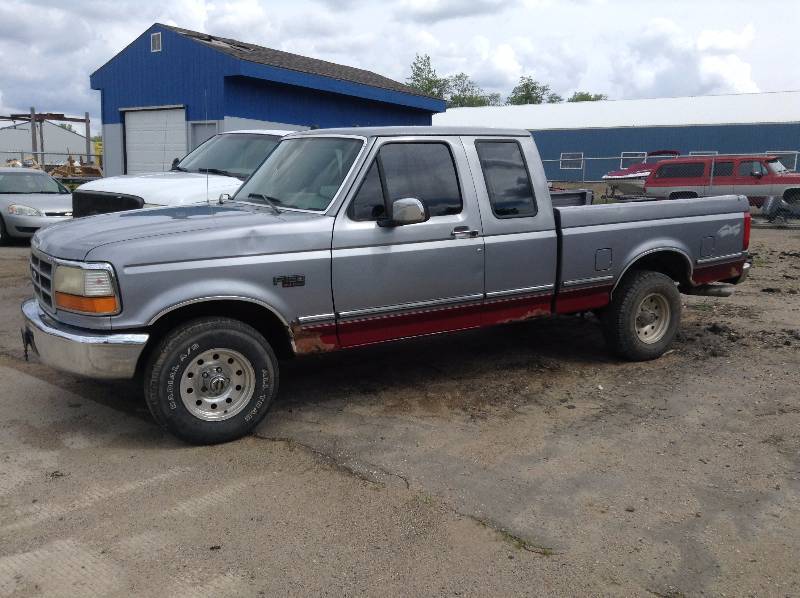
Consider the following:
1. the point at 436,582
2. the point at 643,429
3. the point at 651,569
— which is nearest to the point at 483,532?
the point at 436,582

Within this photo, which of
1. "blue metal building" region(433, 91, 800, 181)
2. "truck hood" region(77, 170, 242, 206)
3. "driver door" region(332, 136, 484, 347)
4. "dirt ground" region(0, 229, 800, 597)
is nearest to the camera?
"dirt ground" region(0, 229, 800, 597)

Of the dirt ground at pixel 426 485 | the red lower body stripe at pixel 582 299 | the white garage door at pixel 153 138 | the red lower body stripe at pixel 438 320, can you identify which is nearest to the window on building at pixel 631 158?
the white garage door at pixel 153 138

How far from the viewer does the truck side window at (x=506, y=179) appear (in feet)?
19.3

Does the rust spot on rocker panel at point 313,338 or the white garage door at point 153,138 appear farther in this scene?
the white garage door at point 153,138

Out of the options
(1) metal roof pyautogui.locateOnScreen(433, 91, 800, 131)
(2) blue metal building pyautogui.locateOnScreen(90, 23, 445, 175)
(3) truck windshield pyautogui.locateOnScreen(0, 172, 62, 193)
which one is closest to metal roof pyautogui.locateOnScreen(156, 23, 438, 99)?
(2) blue metal building pyautogui.locateOnScreen(90, 23, 445, 175)

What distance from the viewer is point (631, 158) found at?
36.2m

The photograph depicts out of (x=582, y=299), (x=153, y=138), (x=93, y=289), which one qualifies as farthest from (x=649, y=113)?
(x=93, y=289)

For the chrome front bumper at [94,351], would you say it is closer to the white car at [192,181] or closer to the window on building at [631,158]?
the white car at [192,181]

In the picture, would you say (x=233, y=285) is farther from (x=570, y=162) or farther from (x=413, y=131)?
(x=570, y=162)

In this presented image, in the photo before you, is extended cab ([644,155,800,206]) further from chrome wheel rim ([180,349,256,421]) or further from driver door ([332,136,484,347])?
chrome wheel rim ([180,349,256,421])

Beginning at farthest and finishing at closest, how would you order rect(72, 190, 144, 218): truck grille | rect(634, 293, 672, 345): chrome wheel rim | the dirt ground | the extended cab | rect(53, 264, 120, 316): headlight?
the extended cab, rect(72, 190, 144, 218): truck grille, rect(634, 293, 672, 345): chrome wheel rim, rect(53, 264, 120, 316): headlight, the dirt ground

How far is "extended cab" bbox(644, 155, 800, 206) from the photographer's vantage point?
21.8m

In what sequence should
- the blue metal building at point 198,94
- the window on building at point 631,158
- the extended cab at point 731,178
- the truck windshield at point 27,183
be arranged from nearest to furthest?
the truck windshield at point 27,183
the blue metal building at point 198,94
the extended cab at point 731,178
the window on building at point 631,158

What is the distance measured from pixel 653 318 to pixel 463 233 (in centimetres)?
239
